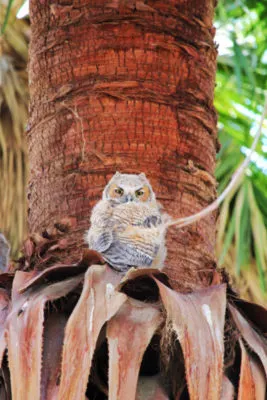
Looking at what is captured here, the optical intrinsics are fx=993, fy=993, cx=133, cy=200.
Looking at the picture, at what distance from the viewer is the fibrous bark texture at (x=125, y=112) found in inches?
113

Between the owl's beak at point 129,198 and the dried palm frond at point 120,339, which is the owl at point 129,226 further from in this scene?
the dried palm frond at point 120,339

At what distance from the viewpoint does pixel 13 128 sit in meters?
6.18

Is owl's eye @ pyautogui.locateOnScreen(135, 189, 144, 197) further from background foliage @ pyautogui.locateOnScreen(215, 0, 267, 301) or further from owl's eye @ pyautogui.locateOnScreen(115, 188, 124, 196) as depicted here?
background foliage @ pyautogui.locateOnScreen(215, 0, 267, 301)

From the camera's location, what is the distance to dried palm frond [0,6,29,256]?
5980 millimetres

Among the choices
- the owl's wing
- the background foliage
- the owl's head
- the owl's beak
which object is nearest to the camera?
the owl's wing

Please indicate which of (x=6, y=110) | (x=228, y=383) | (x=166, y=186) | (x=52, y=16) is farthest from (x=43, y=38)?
(x=6, y=110)

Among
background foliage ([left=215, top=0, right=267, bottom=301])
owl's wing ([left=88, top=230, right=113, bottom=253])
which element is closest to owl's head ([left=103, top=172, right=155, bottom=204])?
owl's wing ([left=88, top=230, right=113, bottom=253])

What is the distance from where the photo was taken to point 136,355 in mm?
2131

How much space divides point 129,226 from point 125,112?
1.10 ft

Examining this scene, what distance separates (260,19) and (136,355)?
3.61 m

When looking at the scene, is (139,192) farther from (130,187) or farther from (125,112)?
(125,112)

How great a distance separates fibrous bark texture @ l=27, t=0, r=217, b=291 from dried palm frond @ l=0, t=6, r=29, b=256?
115 inches

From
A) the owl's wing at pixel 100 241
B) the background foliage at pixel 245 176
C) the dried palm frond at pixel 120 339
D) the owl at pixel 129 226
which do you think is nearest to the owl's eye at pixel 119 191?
the owl at pixel 129 226

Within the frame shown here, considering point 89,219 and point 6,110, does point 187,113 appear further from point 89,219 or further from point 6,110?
point 6,110
